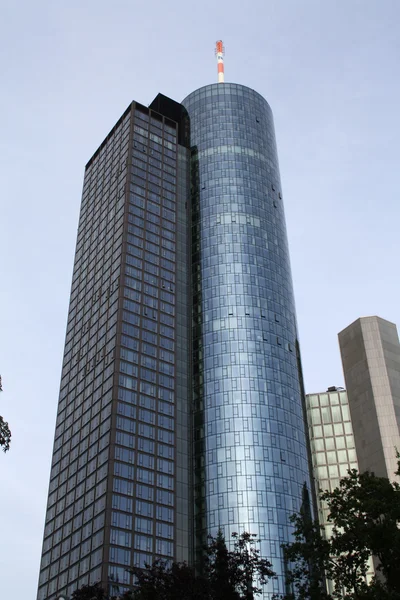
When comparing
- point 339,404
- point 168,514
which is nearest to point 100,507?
point 168,514

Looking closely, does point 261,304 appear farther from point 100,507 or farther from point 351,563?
point 351,563

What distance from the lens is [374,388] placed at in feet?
524

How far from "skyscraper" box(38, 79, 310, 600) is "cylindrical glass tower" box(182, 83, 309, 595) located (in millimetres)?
305

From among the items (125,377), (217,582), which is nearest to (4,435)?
(217,582)

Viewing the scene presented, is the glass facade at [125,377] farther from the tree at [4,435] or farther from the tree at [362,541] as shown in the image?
the tree at [4,435]

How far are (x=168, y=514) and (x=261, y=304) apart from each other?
5165cm

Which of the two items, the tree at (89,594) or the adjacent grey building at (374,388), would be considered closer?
the tree at (89,594)

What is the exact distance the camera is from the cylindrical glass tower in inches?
5359

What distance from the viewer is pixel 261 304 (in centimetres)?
15925

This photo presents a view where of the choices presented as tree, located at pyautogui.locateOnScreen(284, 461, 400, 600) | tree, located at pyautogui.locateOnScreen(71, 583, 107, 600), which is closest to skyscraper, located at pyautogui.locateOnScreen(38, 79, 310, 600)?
tree, located at pyautogui.locateOnScreen(71, 583, 107, 600)

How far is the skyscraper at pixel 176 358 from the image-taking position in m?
130

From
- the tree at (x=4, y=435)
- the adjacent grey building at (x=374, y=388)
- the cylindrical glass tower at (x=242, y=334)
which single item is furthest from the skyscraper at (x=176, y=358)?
the tree at (x=4, y=435)

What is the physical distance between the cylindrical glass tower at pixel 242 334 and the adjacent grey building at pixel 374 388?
1449 cm

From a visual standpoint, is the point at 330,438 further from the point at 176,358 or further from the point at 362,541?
the point at 362,541
